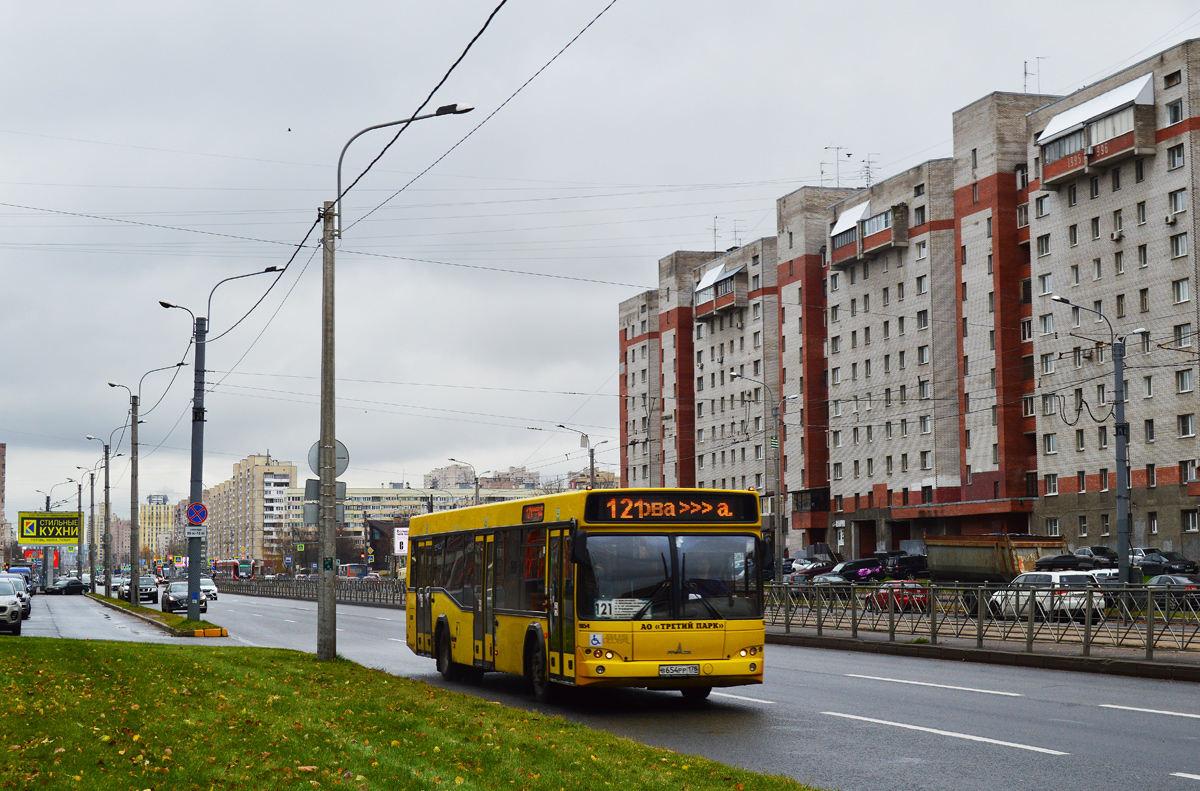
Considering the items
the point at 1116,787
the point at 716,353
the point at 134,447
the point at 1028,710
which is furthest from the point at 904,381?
the point at 1116,787

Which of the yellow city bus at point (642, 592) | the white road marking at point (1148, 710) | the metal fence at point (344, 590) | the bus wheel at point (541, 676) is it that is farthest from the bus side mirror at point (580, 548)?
the metal fence at point (344, 590)

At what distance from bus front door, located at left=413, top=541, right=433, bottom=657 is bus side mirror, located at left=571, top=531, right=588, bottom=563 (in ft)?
20.7

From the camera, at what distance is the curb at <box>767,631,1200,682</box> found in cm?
1880

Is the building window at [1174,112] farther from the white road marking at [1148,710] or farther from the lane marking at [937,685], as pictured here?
the white road marking at [1148,710]

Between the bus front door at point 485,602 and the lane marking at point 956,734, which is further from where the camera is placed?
the bus front door at point 485,602

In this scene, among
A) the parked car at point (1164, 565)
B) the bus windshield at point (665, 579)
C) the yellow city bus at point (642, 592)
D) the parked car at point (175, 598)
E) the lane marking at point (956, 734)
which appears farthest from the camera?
the parked car at point (175, 598)

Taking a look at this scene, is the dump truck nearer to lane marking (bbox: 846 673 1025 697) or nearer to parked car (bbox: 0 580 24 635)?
lane marking (bbox: 846 673 1025 697)

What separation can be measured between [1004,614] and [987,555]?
27.6 metres

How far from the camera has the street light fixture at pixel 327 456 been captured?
19.6m

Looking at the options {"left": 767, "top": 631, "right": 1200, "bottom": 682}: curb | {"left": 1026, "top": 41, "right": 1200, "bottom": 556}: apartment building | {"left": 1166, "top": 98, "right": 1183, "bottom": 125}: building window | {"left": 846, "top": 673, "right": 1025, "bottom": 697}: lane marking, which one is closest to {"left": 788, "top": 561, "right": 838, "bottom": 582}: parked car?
{"left": 1026, "top": 41, "right": 1200, "bottom": 556}: apartment building

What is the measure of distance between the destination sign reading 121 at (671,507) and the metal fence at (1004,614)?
27.6 ft

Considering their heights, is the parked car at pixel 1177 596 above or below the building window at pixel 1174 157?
below

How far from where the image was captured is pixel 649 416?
4363 inches

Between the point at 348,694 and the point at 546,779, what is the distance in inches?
224
